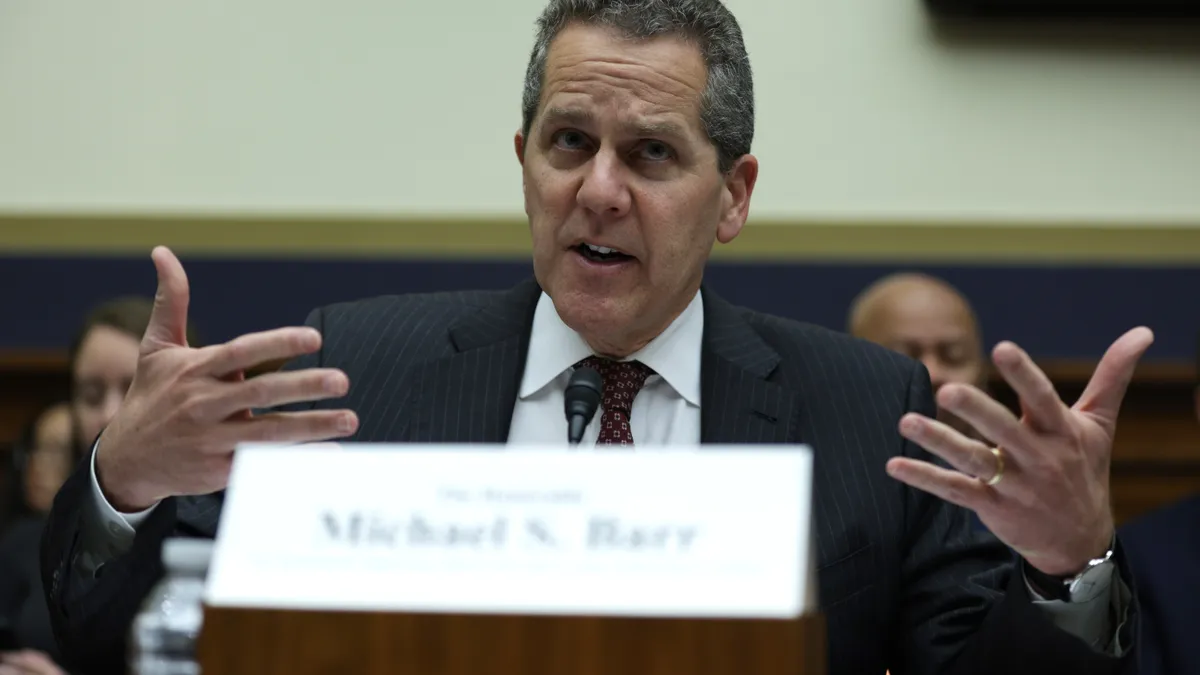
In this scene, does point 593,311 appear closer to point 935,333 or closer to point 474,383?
point 474,383

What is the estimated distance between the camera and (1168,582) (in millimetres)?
3582

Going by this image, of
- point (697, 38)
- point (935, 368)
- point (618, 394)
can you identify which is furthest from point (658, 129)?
point (935, 368)

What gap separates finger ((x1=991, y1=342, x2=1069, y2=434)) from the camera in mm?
1689

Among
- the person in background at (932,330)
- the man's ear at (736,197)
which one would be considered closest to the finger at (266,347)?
the man's ear at (736,197)

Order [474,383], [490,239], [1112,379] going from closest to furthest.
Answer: [1112,379], [474,383], [490,239]

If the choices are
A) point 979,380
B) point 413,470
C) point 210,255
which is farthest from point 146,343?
point 210,255

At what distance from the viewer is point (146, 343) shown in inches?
73.8

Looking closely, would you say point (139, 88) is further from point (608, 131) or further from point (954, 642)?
point (954, 642)

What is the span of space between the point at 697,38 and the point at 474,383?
647 mm

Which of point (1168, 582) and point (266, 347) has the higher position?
point (266, 347)

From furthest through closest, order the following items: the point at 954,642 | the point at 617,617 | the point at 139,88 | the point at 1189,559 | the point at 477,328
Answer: the point at 139,88, the point at 1189,559, the point at 477,328, the point at 954,642, the point at 617,617

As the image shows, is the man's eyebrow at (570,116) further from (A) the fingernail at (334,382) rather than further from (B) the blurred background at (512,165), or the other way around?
(B) the blurred background at (512,165)

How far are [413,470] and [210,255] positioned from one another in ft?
11.6

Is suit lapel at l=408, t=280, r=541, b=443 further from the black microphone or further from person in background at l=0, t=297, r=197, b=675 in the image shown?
person in background at l=0, t=297, r=197, b=675
